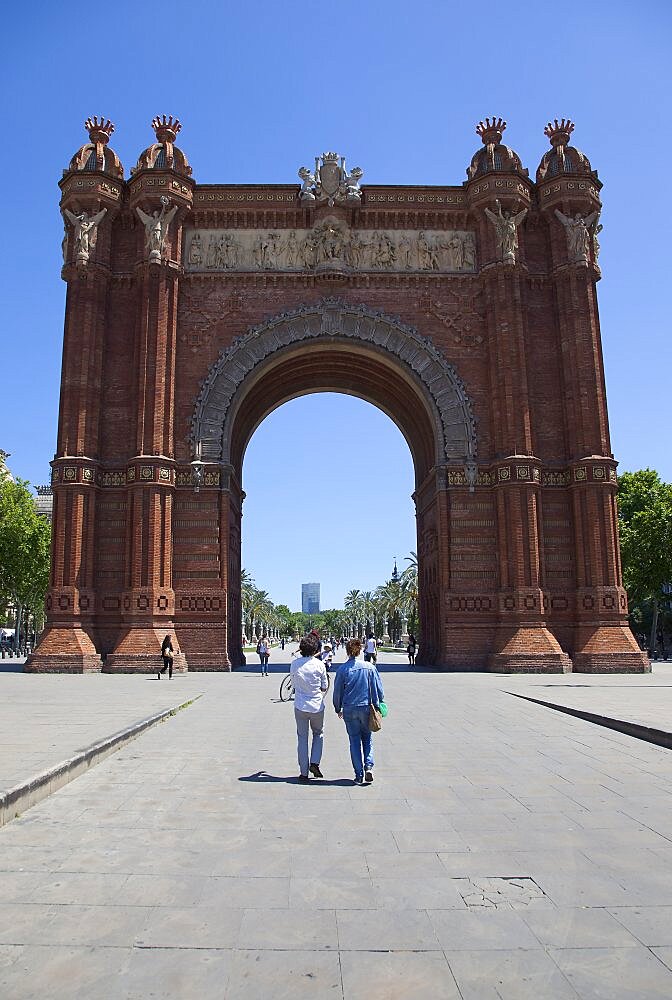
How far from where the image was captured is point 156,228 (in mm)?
29203

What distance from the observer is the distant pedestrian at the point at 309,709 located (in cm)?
851

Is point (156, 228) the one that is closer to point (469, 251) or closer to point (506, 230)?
point (469, 251)

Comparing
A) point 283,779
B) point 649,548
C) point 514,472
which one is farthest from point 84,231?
point 649,548

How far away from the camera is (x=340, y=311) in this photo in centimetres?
3019

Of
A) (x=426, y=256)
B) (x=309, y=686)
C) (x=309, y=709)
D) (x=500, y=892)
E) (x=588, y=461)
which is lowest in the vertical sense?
(x=500, y=892)

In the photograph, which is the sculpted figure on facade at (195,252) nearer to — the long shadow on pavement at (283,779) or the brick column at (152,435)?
the brick column at (152,435)

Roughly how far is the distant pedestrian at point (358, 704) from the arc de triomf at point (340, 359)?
18.7 m

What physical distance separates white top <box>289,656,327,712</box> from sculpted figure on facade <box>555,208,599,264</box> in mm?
25105

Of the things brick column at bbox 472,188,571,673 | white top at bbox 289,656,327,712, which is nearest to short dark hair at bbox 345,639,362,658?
white top at bbox 289,656,327,712

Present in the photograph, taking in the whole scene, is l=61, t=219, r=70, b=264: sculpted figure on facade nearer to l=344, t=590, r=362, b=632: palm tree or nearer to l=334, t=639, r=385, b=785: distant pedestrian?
l=334, t=639, r=385, b=785: distant pedestrian

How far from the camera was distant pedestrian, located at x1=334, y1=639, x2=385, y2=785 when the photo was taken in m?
8.40

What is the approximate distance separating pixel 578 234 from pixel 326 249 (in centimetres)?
969

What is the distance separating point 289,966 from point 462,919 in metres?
1.12

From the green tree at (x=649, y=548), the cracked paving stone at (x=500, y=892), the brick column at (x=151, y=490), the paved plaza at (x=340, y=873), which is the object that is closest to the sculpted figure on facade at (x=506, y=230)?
the brick column at (x=151, y=490)
